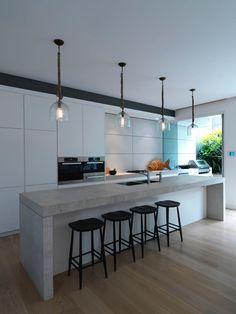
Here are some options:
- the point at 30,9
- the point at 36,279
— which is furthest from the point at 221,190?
the point at 30,9

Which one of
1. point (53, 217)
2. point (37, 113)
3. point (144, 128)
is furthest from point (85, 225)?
point (144, 128)

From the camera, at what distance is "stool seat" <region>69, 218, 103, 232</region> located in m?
2.04

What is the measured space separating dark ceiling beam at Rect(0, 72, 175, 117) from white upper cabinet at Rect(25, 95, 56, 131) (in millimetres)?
221

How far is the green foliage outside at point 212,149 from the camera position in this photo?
6.84 meters

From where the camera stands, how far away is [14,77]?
3311 mm

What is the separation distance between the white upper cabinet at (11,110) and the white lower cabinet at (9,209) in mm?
1036

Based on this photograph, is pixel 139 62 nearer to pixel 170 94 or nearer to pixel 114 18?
pixel 114 18

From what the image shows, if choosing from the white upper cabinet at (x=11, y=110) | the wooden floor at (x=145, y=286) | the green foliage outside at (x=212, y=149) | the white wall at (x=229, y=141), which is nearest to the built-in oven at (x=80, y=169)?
the white upper cabinet at (x=11, y=110)

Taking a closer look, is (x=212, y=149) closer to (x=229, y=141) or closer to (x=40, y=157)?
(x=229, y=141)

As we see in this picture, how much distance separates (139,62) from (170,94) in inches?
69.1

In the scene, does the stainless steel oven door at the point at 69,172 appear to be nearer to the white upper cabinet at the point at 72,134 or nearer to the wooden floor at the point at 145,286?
the white upper cabinet at the point at 72,134

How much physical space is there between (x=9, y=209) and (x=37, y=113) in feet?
5.35

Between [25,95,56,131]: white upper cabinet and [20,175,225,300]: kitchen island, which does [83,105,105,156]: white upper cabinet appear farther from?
[20,175,225,300]: kitchen island

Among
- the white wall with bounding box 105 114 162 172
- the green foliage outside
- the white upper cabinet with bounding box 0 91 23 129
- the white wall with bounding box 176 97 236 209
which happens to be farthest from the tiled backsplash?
the white upper cabinet with bounding box 0 91 23 129
